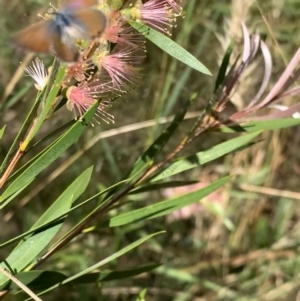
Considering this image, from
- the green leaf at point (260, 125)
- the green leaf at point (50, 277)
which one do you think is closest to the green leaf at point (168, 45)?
the green leaf at point (260, 125)

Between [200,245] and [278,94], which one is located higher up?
[278,94]

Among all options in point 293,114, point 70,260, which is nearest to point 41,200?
point 70,260

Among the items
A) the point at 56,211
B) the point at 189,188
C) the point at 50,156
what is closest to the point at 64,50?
the point at 50,156

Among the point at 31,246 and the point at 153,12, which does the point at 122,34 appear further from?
the point at 31,246

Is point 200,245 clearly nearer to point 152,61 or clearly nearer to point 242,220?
point 242,220

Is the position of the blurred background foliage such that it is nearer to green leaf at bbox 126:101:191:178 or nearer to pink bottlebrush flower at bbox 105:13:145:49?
green leaf at bbox 126:101:191:178

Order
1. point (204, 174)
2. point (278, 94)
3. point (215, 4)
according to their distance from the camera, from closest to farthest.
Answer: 1. point (278, 94)
2. point (215, 4)
3. point (204, 174)

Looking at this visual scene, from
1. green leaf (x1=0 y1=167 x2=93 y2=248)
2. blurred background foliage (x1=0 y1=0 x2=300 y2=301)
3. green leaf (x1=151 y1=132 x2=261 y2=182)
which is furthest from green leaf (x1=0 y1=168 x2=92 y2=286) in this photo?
blurred background foliage (x1=0 y1=0 x2=300 y2=301)
